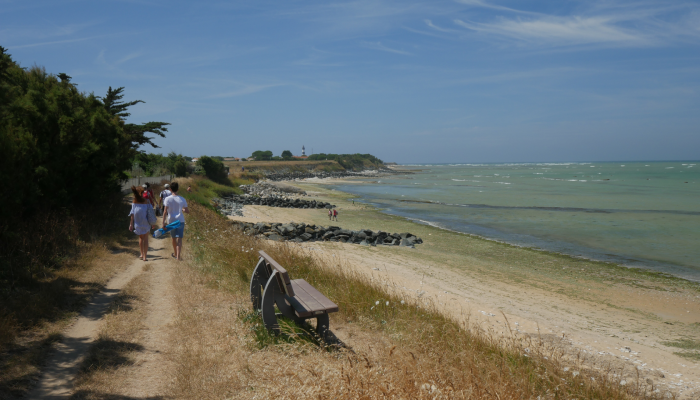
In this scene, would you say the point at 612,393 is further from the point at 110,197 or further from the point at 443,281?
the point at 110,197

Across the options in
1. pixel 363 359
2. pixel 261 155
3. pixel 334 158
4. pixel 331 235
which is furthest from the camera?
pixel 261 155

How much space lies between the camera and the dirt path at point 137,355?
4070 millimetres

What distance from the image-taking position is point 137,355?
4.83m

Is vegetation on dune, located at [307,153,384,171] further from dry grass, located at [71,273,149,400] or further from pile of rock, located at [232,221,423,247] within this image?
dry grass, located at [71,273,149,400]

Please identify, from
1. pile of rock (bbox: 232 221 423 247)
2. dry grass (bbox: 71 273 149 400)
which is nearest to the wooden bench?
dry grass (bbox: 71 273 149 400)

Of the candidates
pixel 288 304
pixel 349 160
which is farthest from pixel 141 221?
pixel 349 160

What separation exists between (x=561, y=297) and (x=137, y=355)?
461 inches

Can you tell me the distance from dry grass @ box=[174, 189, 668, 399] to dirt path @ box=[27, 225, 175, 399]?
26 cm

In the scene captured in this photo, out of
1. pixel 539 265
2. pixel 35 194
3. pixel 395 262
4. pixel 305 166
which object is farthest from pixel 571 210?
pixel 305 166

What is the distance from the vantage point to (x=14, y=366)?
4297mm

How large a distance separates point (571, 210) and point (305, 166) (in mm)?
91064

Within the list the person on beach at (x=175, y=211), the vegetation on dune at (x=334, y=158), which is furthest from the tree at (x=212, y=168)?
the vegetation on dune at (x=334, y=158)

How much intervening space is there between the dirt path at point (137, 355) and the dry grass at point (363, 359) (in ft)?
0.84

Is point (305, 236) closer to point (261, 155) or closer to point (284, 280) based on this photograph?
point (284, 280)
